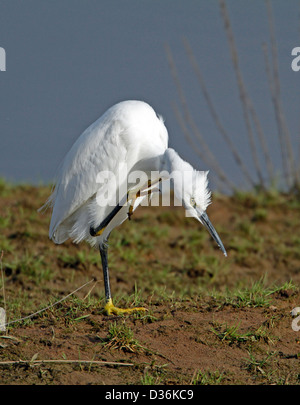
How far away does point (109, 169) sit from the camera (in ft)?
16.1

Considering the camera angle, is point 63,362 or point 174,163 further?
point 174,163

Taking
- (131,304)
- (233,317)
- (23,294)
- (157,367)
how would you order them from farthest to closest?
(23,294) < (131,304) < (233,317) < (157,367)

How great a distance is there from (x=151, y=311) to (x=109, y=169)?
1.34 metres

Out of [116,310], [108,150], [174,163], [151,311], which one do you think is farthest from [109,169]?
[151,311]

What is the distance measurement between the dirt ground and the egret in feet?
2.24

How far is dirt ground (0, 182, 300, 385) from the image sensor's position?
3371 mm

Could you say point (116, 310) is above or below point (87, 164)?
below

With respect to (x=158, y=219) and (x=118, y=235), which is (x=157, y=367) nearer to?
(x=118, y=235)

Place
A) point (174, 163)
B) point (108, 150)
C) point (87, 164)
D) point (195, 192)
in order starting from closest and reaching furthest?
point (195, 192) < point (174, 163) < point (108, 150) < point (87, 164)

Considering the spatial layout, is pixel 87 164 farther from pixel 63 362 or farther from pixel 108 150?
pixel 63 362
